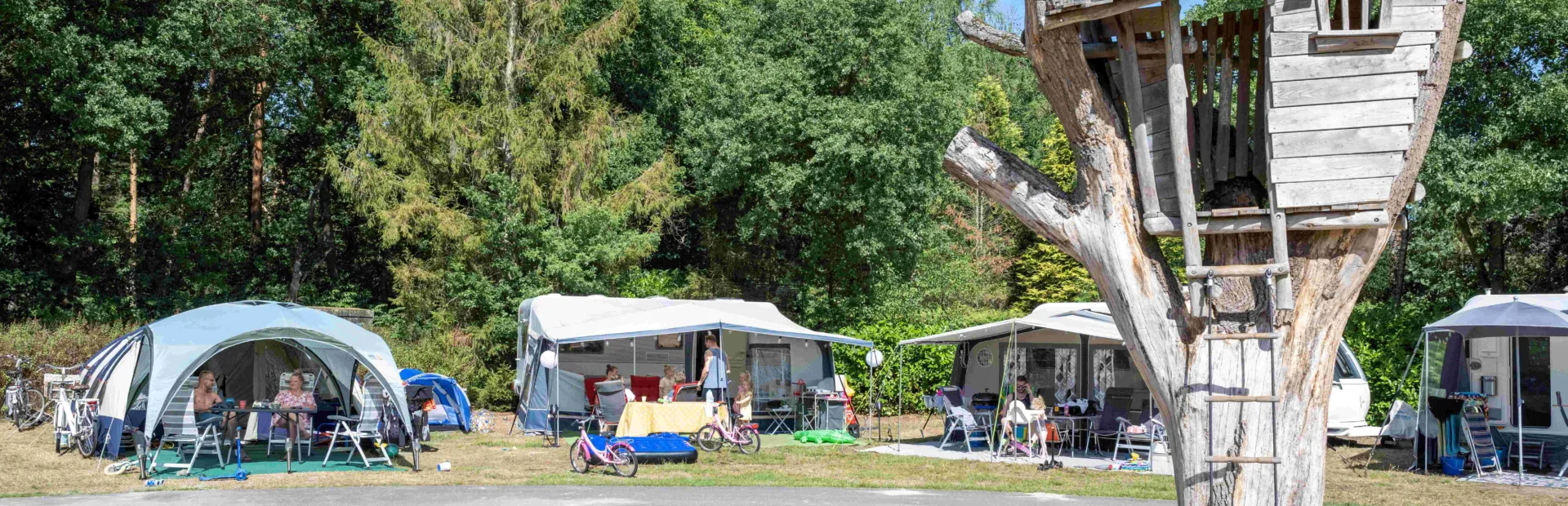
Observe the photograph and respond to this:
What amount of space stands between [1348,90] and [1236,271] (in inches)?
33.9

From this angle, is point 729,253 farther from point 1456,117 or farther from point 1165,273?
point 1165,273

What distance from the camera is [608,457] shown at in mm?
11055

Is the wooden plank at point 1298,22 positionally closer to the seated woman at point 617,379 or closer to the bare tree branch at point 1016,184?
the bare tree branch at point 1016,184

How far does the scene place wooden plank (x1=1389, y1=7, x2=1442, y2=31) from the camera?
16.0ft

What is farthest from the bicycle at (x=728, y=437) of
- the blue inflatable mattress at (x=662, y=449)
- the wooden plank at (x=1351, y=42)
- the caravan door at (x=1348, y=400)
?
the wooden plank at (x=1351, y=42)

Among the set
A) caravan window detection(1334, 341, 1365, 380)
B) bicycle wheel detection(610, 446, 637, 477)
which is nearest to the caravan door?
caravan window detection(1334, 341, 1365, 380)

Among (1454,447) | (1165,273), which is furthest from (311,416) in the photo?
(1454,447)

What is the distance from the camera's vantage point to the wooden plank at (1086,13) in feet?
16.5

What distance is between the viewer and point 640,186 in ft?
73.0

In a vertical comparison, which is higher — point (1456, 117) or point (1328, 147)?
point (1456, 117)

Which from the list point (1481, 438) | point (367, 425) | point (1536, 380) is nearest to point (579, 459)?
point (367, 425)

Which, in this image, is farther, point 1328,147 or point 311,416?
point 311,416

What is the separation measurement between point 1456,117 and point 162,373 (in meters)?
16.7

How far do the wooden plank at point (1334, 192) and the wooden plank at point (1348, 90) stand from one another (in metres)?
0.34
